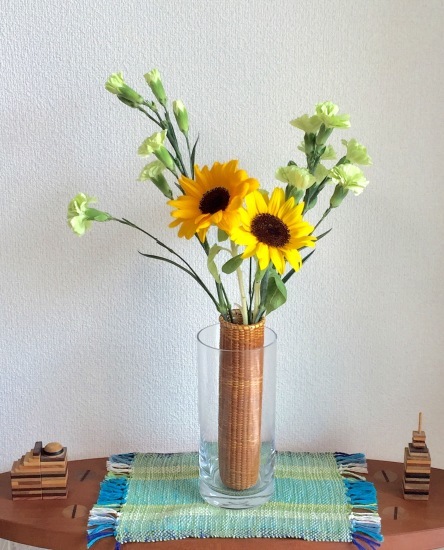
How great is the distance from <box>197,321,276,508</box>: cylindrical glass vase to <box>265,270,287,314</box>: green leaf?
0.04 meters

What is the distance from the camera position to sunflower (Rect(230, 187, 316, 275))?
0.90 metres

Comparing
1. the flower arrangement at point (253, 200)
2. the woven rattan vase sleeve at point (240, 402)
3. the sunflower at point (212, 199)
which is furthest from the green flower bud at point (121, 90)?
the woven rattan vase sleeve at point (240, 402)

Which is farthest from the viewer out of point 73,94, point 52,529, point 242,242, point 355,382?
point 355,382

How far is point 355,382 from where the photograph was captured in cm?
124

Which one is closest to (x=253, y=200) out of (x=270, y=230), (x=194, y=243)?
(x=270, y=230)

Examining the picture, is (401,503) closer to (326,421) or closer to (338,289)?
(326,421)

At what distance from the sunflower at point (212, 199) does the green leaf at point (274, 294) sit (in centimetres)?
11

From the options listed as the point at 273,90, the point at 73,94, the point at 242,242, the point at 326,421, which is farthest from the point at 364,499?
the point at 73,94

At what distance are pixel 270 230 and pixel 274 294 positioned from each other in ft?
0.34

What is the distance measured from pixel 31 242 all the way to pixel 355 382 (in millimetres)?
620

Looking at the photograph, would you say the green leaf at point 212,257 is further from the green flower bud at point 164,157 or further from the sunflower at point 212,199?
the green flower bud at point 164,157

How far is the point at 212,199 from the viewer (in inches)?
36.7

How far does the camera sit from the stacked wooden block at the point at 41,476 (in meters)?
1.07

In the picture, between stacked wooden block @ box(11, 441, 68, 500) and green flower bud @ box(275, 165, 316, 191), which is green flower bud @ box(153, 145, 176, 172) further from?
stacked wooden block @ box(11, 441, 68, 500)
